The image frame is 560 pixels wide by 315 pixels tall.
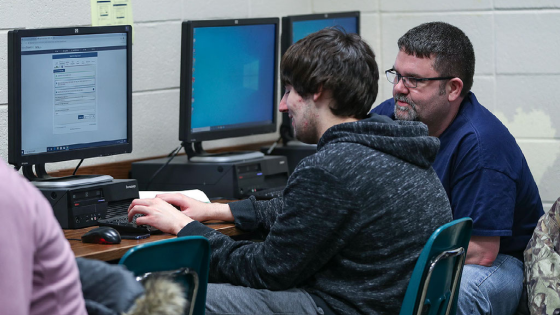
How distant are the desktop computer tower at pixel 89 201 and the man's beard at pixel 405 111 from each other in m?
0.90

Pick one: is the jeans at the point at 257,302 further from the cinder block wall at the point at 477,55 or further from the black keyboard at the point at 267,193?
the cinder block wall at the point at 477,55

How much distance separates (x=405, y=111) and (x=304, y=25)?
82 centimetres

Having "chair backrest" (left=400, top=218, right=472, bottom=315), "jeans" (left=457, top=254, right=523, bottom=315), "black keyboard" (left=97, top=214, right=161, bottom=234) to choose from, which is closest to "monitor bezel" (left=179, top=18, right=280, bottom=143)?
"black keyboard" (left=97, top=214, right=161, bottom=234)

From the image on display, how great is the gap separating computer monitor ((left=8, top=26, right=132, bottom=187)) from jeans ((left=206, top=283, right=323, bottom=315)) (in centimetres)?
64

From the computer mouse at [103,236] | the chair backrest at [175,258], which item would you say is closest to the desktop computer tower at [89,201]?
the computer mouse at [103,236]

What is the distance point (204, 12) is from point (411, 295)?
188 cm

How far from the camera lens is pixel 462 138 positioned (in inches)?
97.6

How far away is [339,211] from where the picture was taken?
1.80m

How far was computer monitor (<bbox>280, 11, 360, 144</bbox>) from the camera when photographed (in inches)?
124

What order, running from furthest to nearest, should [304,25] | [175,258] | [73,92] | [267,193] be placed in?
1. [304,25]
2. [267,193]
3. [73,92]
4. [175,258]

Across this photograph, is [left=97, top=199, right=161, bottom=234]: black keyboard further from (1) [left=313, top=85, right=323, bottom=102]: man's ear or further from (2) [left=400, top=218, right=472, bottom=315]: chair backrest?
(2) [left=400, top=218, right=472, bottom=315]: chair backrest

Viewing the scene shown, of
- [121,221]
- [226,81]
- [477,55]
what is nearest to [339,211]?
[121,221]

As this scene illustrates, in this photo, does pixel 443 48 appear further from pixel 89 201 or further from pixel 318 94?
pixel 89 201

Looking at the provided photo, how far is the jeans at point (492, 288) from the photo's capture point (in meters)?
2.30
